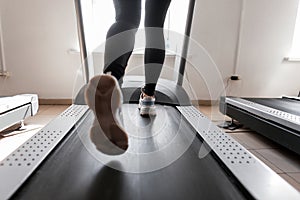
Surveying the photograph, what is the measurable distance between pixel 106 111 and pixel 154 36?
49 cm

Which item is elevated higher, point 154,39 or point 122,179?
point 154,39

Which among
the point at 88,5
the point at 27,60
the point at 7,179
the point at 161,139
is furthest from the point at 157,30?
the point at 27,60

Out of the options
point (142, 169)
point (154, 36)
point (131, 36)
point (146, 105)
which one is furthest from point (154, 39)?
point (142, 169)

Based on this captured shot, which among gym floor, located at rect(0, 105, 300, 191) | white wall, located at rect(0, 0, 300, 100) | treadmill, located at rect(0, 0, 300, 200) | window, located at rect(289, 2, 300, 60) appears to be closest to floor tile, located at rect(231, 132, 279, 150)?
gym floor, located at rect(0, 105, 300, 191)

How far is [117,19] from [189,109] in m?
0.82

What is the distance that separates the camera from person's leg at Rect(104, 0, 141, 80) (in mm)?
833

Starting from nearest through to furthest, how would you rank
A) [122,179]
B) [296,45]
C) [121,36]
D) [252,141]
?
[122,179]
[121,36]
[252,141]
[296,45]

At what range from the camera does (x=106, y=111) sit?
687 millimetres

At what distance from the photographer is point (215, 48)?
2584 mm

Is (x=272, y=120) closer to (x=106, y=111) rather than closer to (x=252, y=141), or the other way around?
(x=252, y=141)

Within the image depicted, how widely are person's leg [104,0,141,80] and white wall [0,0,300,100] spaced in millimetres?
1685

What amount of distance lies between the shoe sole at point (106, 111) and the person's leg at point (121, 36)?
0.16m

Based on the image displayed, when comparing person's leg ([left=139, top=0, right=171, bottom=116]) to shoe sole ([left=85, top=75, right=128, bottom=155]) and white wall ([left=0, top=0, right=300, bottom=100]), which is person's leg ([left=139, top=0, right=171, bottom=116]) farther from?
white wall ([left=0, top=0, right=300, bottom=100])

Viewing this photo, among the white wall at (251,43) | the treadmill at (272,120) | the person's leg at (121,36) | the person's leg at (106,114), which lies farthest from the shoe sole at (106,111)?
the white wall at (251,43)
